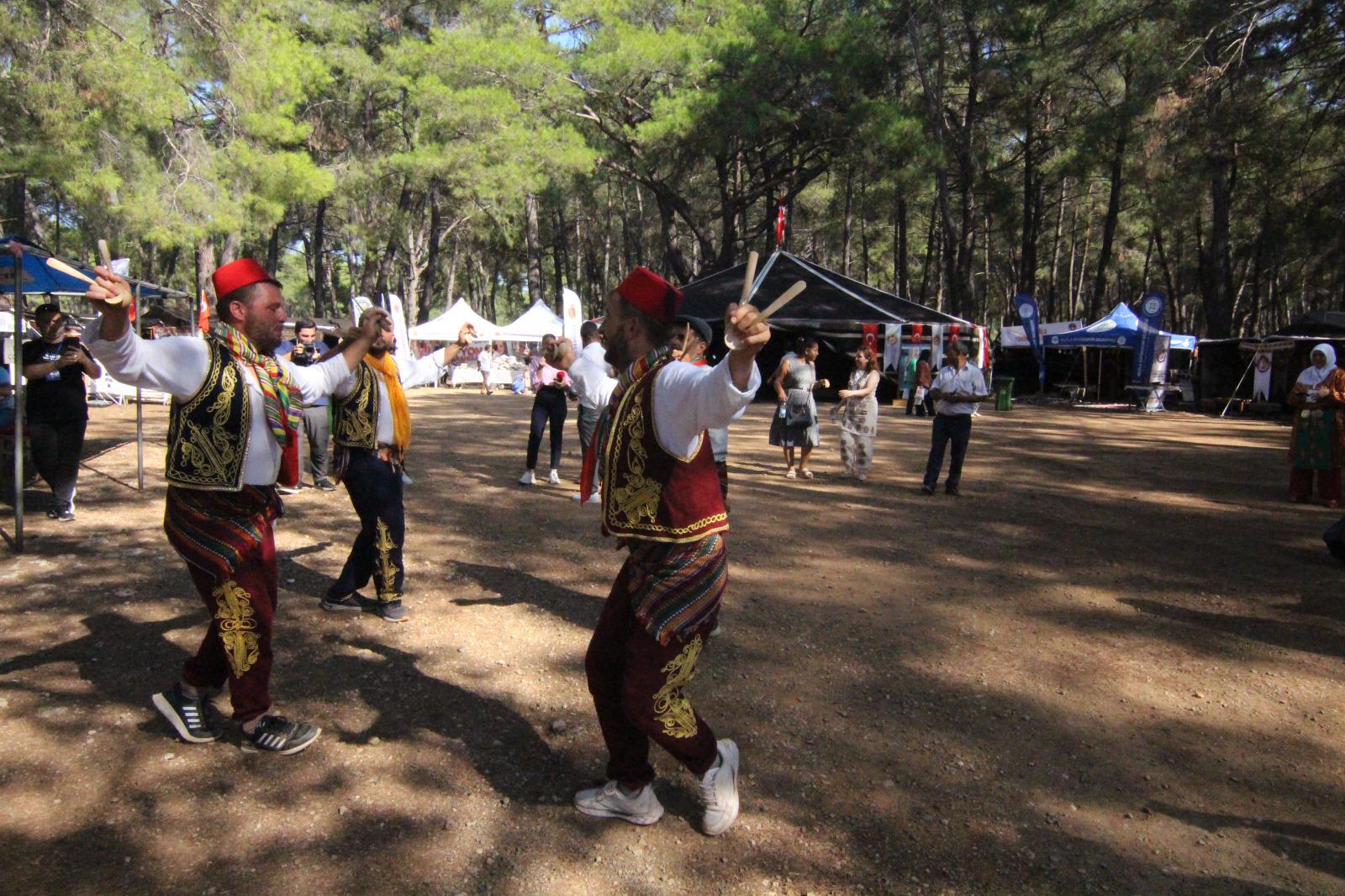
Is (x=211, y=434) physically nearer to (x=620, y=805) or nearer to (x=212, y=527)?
(x=212, y=527)

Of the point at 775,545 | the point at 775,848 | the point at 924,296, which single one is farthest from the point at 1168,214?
the point at 775,848

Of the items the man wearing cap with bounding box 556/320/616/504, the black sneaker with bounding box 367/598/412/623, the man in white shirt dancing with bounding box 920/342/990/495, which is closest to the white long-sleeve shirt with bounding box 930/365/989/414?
the man in white shirt dancing with bounding box 920/342/990/495

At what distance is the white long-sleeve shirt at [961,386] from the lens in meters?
8.77

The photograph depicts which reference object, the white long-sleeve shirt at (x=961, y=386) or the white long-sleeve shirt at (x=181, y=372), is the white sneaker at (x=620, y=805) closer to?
the white long-sleeve shirt at (x=181, y=372)

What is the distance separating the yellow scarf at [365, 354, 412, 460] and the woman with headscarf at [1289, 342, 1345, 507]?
8.51 meters

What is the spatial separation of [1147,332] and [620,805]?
2249 cm

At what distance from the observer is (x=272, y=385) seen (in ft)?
10.2

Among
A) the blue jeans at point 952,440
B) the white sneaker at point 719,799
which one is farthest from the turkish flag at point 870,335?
the white sneaker at point 719,799

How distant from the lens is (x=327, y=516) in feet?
24.2

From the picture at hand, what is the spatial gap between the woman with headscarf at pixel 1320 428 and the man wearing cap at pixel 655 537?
8.51 m

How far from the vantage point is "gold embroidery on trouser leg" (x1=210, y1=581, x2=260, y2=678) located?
10.1 feet

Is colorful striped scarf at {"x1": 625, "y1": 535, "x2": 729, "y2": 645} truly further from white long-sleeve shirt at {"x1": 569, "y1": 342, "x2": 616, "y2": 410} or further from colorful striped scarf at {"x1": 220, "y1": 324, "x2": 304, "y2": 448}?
white long-sleeve shirt at {"x1": 569, "y1": 342, "x2": 616, "y2": 410}

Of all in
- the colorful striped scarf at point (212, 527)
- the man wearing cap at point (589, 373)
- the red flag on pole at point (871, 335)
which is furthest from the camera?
the red flag on pole at point (871, 335)

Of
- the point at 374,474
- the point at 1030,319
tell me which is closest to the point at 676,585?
the point at 374,474
